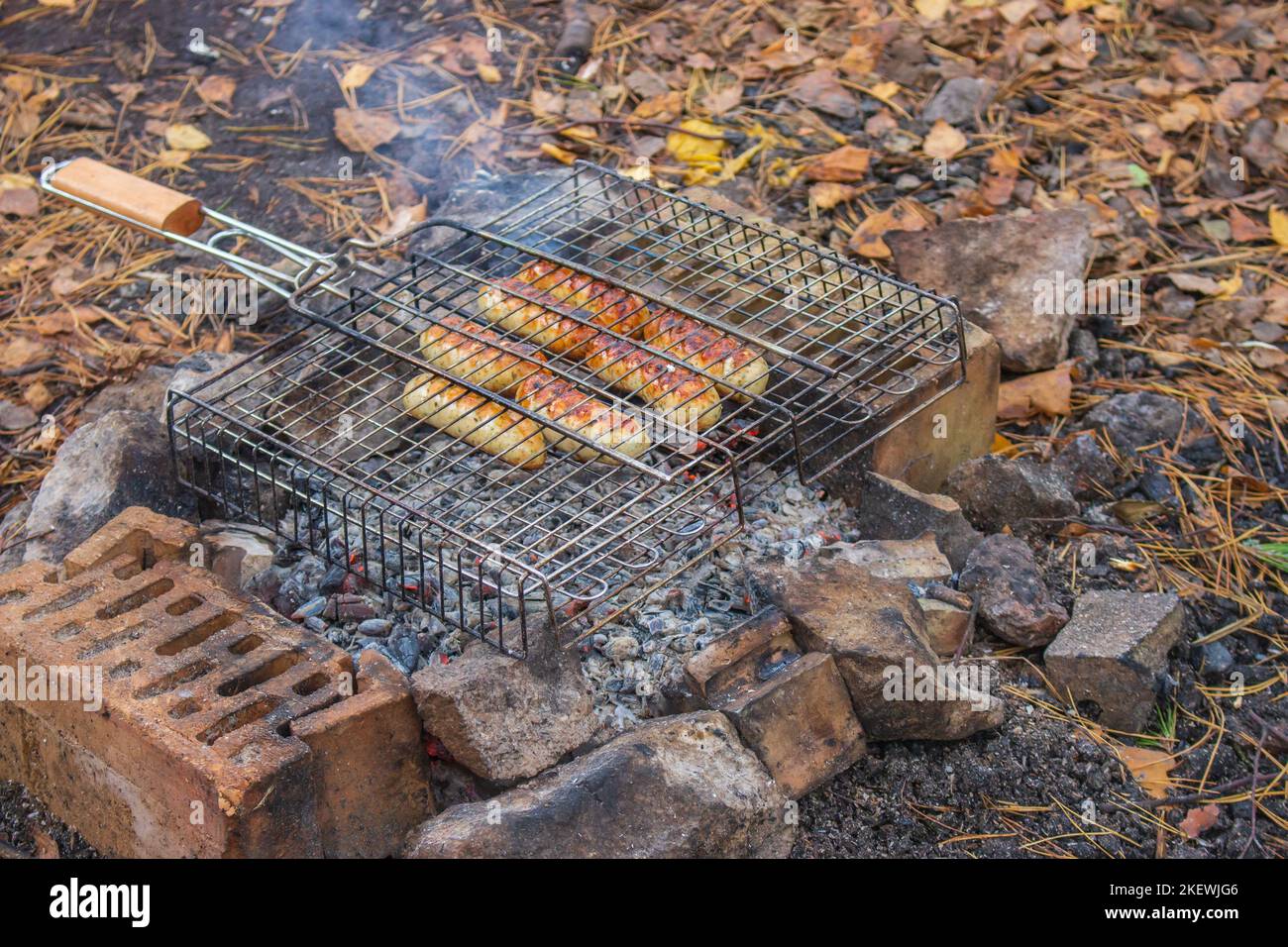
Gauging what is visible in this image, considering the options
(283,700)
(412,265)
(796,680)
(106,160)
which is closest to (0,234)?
(106,160)

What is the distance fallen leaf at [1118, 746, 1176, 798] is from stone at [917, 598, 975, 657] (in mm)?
567

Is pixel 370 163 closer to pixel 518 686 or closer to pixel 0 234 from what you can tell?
pixel 0 234

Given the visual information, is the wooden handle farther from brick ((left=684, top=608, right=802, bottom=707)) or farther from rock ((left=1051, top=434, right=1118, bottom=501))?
rock ((left=1051, top=434, right=1118, bottom=501))

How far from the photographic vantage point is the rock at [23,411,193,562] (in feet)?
14.1

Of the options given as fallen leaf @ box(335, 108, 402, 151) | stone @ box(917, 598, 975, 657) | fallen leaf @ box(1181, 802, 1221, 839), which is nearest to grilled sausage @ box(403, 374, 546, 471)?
stone @ box(917, 598, 975, 657)

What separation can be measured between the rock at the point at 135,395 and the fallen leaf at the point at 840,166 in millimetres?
2969

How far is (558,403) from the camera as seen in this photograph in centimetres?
→ 420

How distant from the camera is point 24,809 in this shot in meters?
3.89

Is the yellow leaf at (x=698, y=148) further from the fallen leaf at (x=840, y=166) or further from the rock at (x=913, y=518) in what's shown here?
the rock at (x=913, y=518)

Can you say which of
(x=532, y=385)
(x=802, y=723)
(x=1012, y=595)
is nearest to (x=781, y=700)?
(x=802, y=723)

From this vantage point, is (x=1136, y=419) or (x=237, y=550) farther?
(x=1136, y=419)

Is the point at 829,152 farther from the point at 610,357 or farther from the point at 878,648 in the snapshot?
the point at 878,648

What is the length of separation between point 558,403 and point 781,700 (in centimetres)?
117

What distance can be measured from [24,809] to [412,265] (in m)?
2.17
